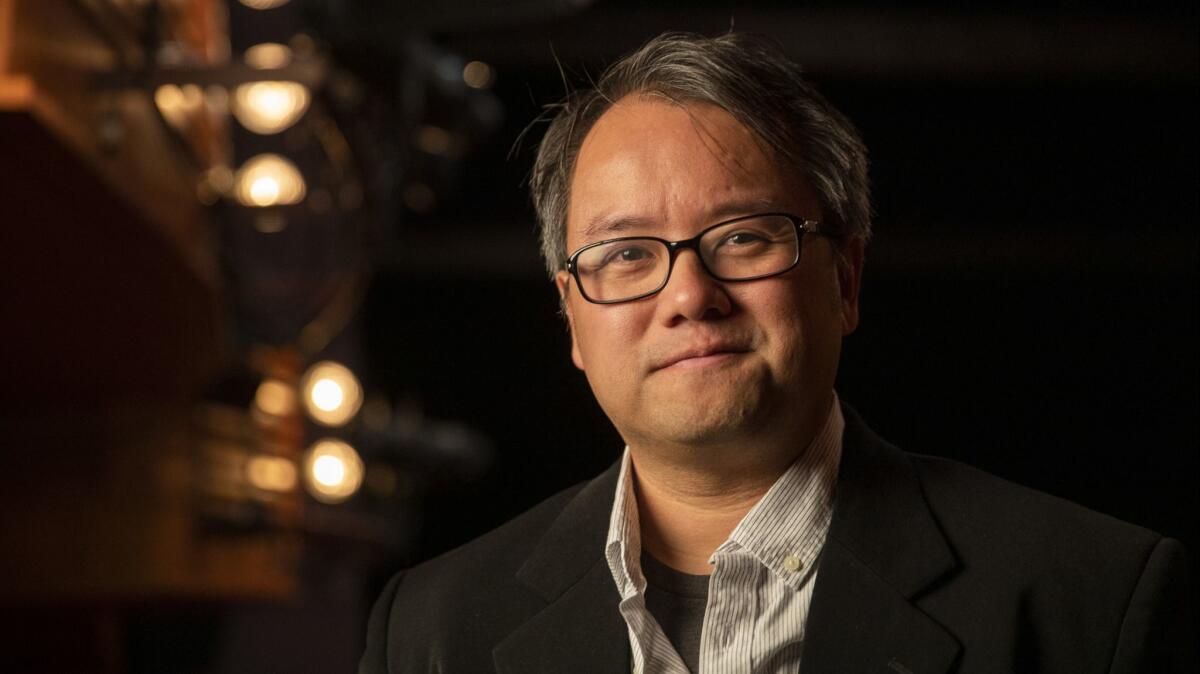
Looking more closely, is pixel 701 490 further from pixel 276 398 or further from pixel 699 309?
pixel 276 398

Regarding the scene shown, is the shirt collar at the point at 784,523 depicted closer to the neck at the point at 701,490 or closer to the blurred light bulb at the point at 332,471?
the neck at the point at 701,490

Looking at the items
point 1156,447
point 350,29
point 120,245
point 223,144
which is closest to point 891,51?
point 1156,447

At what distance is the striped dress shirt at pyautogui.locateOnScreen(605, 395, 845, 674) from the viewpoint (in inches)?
52.6

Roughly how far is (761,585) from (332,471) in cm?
251

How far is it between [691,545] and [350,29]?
1.23 metres

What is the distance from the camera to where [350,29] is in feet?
7.59

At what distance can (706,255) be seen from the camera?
52.3 inches

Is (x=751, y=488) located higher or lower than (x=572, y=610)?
higher

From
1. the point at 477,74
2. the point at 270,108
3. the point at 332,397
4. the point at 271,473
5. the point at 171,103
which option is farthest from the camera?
the point at 332,397

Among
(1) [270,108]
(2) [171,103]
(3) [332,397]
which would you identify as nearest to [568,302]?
(2) [171,103]

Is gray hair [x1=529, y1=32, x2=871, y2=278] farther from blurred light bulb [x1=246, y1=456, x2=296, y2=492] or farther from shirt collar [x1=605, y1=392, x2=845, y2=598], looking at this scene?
blurred light bulb [x1=246, y1=456, x2=296, y2=492]

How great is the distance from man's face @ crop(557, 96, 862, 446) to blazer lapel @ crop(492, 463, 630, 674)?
161mm

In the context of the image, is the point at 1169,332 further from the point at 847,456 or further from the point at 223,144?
the point at 847,456

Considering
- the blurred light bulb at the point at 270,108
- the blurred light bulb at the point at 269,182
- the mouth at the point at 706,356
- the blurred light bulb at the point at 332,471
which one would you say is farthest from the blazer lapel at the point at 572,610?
the blurred light bulb at the point at 332,471
